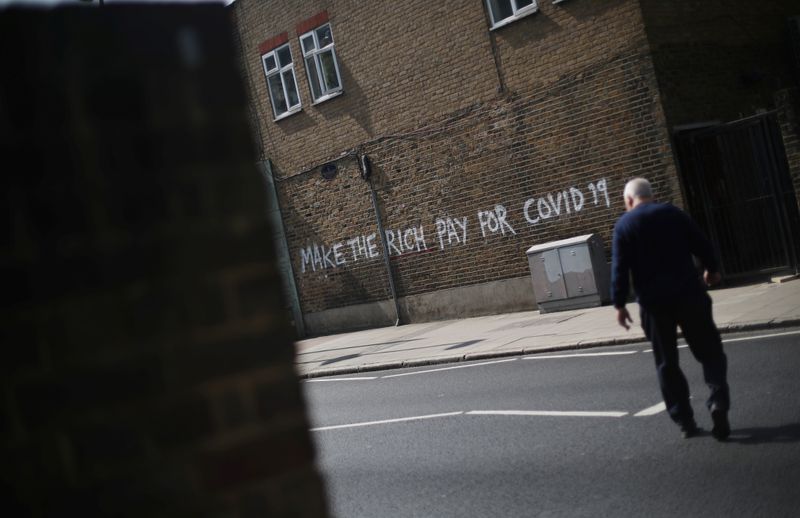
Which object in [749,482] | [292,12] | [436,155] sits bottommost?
[749,482]

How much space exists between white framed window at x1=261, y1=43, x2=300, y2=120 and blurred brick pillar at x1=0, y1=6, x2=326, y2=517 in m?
19.3

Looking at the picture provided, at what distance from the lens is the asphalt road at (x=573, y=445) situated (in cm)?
514

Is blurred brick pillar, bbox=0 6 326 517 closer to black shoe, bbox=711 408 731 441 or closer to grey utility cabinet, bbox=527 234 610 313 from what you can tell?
black shoe, bbox=711 408 731 441

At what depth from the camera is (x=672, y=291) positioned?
239 inches

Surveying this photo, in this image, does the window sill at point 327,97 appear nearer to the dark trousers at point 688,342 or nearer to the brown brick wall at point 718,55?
the brown brick wall at point 718,55

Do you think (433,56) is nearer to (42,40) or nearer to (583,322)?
(583,322)

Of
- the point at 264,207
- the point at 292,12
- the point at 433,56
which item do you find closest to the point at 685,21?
the point at 433,56

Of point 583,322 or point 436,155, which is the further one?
point 436,155

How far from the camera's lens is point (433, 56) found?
17.6m

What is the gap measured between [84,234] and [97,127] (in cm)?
22

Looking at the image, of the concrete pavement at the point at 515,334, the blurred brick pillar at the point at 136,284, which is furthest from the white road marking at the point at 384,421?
the blurred brick pillar at the point at 136,284

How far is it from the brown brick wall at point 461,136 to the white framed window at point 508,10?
172mm

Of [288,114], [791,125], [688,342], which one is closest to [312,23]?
[288,114]

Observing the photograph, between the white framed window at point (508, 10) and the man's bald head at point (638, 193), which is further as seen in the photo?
the white framed window at point (508, 10)
